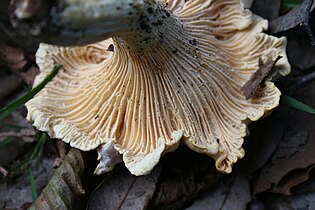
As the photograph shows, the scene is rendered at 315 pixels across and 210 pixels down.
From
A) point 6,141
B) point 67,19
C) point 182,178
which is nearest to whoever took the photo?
point 67,19

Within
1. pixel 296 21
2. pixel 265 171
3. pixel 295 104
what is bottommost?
pixel 265 171

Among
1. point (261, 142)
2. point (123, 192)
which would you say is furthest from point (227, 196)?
point (123, 192)

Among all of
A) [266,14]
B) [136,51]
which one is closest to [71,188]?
[136,51]

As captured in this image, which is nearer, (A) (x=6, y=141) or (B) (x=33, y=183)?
(B) (x=33, y=183)

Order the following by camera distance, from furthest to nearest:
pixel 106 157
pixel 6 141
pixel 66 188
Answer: pixel 6 141 < pixel 66 188 < pixel 106 157

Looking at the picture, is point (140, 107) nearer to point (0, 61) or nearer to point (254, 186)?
point (254, 186)

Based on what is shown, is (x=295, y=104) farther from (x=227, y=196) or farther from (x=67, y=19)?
(x=67, y=19)

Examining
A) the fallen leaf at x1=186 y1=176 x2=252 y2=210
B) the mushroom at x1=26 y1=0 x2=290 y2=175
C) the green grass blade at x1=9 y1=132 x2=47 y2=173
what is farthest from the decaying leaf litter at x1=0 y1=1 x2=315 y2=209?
the mushroom at x1=26 y1=0 x2=290 y2=175

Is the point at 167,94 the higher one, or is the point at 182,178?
the point at 167,94
